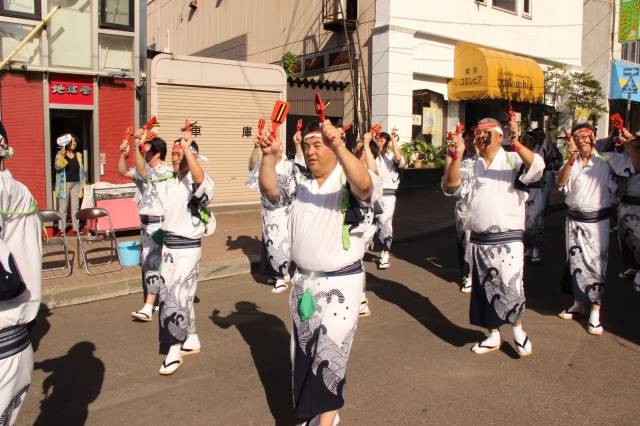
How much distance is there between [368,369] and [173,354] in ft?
5.22

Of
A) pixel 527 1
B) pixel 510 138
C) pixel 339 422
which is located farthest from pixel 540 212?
pixel 527 1

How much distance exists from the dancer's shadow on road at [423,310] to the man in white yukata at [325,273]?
2210mm

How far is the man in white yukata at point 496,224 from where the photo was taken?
4.73 m

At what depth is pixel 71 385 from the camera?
4.38m

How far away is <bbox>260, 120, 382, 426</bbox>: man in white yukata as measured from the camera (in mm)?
3328

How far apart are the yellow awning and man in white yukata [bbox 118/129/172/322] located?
12472 millimetres

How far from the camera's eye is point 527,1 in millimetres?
19188

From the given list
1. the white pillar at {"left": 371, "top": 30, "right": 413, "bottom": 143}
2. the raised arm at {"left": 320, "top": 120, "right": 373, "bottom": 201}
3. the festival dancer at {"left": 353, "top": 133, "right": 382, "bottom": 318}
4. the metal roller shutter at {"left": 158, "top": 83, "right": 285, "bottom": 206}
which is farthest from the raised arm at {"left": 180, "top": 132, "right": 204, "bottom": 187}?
the white pillar at {"left": 371, "top": 30, "right": 413, "bottom": 143}

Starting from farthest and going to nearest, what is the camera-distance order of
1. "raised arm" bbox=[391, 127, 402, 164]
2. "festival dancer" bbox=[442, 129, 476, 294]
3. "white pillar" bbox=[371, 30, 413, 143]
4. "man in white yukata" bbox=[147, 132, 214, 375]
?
"white pillar" bbox=[371, 30, 413, 143] < "raised arm" bbox=[391, 127, 402, 164] < "festival dancer" bbox=[442, 129, 476, 294] < "man in white yukata" bbox=[147, 132, 214, 375]

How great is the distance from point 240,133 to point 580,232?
30.9 feet

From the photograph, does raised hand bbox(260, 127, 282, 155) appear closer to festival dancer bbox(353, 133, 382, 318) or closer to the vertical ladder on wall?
festival dancer bbox(353, 133, 382, 318)

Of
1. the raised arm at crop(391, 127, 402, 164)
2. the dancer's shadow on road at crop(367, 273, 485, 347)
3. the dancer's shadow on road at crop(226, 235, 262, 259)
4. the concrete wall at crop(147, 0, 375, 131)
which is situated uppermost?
the concrete wall at crop(147, 0, 375, 131)

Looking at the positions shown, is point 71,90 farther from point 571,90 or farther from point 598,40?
point 598,40

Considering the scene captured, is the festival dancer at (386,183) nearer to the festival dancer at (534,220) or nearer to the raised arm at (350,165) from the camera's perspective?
the festival dancer at (534,220)
